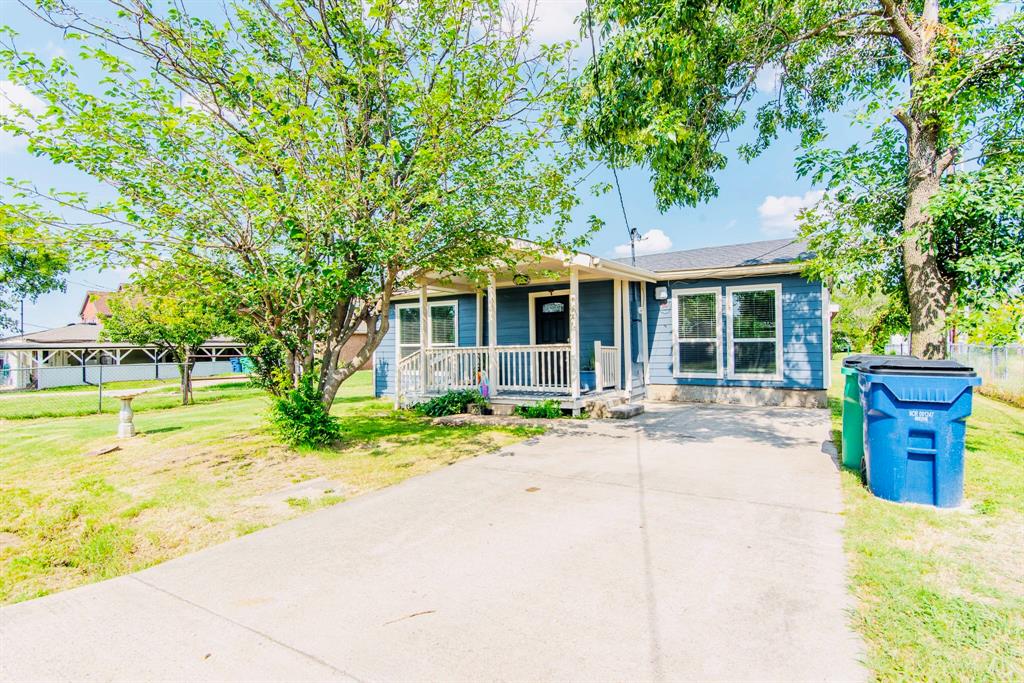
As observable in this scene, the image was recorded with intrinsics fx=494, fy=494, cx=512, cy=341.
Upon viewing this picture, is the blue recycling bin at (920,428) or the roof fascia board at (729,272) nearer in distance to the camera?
the blue recycling bin at (920,428)

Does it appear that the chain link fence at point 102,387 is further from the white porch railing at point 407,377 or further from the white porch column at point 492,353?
the white porch column at point 492,353

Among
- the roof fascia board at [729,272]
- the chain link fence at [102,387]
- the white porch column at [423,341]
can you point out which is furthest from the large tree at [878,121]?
the chain link fence at [102,387]

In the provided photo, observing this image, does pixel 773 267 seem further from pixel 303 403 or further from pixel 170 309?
pixel 170 309

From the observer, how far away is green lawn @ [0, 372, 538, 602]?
342 centimetres

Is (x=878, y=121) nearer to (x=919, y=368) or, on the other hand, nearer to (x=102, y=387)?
(x=919, y=368)

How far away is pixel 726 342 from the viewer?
10359 mm

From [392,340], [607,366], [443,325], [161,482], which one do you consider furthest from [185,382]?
[607,366]

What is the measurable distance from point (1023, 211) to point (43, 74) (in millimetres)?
9979

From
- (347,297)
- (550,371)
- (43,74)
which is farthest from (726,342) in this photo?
(43,74)

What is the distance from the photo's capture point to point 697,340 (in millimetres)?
10695

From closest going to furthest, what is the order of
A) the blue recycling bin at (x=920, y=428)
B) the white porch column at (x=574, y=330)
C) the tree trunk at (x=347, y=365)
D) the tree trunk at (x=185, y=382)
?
the blue recycling bin at (x=920, y=428)
the tree trunk at (x=347, y=365)
the white porch column at (x=574, y=330)
the tree trunk at (x=185, y=382)

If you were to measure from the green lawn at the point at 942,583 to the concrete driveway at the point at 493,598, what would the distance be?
0.14 meters

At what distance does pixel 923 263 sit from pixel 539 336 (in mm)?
6976

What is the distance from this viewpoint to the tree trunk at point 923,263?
587 centimetres
